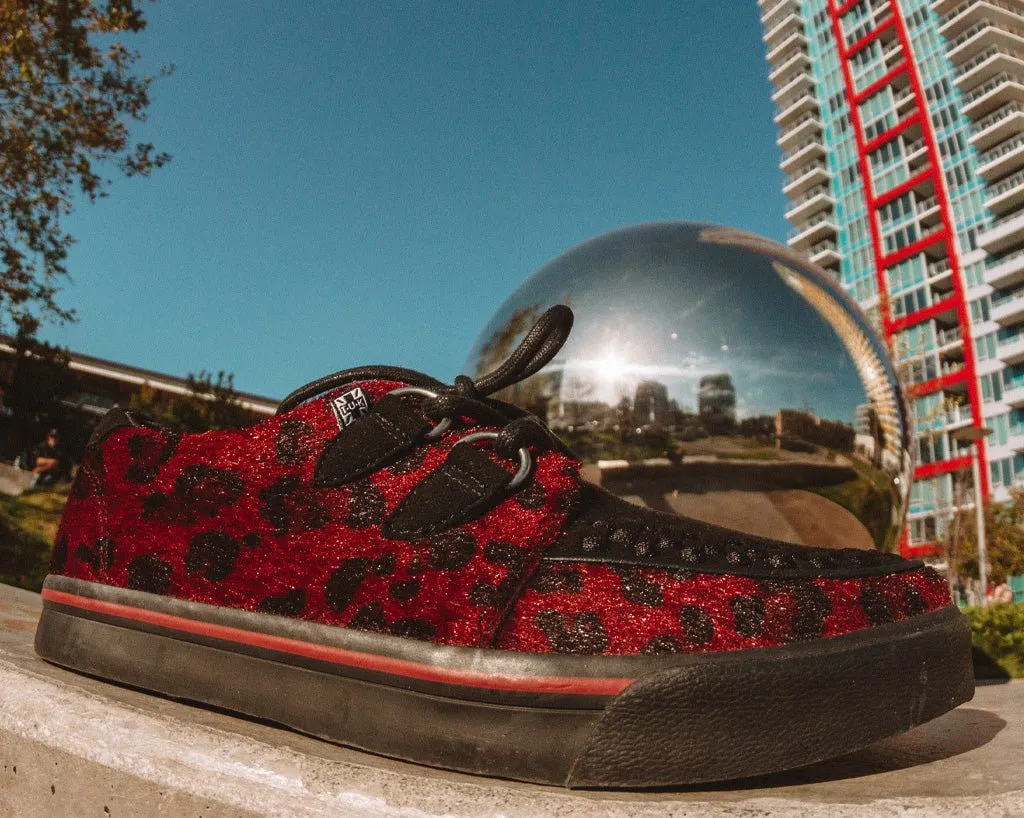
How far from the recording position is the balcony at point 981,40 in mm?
40450

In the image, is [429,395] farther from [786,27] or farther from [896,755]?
[786,27]

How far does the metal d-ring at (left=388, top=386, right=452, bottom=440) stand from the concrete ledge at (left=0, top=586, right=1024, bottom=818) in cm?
44

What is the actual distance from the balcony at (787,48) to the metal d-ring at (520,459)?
194ft

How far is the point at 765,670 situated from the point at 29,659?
3.83 feet

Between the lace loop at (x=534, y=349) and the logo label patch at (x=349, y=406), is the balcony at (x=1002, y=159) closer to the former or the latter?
the lace loop at (x=534, y=349)

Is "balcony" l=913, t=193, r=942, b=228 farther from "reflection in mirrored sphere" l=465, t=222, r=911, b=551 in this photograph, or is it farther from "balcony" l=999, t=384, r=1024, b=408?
"reflection in mirrored sphere" l=465, t=222, r=911, b=551

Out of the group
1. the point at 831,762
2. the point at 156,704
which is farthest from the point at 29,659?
the point at 831,762

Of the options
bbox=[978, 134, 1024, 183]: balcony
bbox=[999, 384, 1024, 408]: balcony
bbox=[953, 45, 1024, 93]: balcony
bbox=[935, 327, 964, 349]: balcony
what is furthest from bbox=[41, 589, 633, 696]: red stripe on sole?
bbox=[953, 45, 1024, 93]: balcony

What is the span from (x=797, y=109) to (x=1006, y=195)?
16638 millimetres

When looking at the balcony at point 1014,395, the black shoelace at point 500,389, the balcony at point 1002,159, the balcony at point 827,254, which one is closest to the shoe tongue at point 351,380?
the black shoelace at point 500,389

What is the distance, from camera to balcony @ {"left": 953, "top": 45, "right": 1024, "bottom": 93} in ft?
131

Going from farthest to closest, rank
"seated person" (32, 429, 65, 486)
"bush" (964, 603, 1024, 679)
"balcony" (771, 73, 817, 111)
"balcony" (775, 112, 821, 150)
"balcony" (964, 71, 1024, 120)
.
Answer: "balcony" (771, 73, 817, 111)
"balcony" (775, 112, 821, 150)
"balcony" (964, 71, 1024, 120)
"seated person" (32, 429, 65, 486)
"bush" (964, 603, 1024, 679)

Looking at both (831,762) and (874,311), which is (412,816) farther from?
(874,311)

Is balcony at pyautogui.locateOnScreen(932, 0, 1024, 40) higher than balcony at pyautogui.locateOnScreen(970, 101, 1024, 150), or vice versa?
balcony at pyautogui.locateOnScreen(932, 0, 1024, 40)
